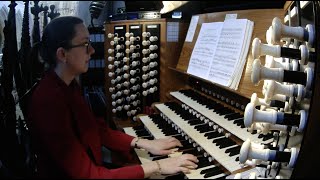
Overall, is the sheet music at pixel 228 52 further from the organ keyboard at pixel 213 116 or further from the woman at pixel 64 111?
the woman at pixel 64 111

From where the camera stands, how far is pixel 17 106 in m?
1.03

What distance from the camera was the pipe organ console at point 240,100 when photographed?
834mm

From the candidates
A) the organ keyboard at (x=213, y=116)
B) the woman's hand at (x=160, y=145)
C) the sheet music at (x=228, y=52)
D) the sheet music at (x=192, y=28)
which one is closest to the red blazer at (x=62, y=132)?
the woman's hand at (x=160, y=145)

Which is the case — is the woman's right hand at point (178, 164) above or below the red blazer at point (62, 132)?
below

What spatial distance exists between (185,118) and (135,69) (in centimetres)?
40

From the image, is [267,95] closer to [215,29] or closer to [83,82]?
[83,82]

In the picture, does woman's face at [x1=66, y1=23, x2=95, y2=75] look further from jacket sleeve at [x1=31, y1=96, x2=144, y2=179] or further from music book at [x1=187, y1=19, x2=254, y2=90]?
music book at [x1=187, y1=19, x2=254, y2=90]

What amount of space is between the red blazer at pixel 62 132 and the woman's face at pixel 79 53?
0.07 m

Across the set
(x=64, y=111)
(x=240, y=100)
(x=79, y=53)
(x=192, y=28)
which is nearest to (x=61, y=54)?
(x=79, y=53)

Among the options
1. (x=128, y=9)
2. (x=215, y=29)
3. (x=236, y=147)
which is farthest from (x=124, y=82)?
(x=215, y=29)

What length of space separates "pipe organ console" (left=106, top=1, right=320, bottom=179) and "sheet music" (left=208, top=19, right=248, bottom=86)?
5 cm

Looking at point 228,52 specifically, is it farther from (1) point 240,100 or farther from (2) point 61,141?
(2) point 61,141

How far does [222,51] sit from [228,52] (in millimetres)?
55

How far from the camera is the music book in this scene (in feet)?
4.27
